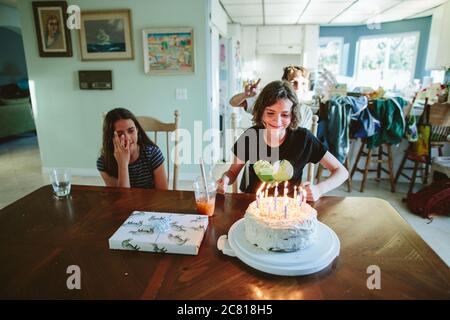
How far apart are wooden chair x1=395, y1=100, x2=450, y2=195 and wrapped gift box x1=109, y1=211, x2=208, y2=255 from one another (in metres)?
2.78

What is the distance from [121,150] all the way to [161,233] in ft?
2.11

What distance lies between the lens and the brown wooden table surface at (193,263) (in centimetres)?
72

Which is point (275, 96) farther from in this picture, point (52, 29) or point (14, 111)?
point (14, 111)

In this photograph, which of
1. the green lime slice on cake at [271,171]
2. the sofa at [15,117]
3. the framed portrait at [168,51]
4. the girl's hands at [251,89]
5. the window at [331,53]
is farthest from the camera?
the window at [331,53]

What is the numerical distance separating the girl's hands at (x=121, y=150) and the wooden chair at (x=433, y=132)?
2823 mm

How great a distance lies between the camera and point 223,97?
5387 millimetres

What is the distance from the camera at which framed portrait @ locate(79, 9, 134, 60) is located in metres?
3.23

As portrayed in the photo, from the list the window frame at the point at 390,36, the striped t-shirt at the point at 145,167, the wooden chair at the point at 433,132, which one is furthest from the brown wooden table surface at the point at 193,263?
the window frame at the point at 390,36

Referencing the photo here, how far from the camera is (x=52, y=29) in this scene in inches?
132

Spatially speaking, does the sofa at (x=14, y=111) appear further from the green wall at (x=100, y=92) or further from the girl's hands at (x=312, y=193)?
the girl's hands at (x=312, y=193)

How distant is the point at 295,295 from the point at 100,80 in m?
3.38

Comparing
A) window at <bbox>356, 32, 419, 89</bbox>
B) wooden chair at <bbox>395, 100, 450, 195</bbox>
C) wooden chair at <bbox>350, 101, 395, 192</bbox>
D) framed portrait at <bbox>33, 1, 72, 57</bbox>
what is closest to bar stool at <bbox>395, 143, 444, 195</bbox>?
wooden chair at <bbox>395, 100, 450, 195</bbox>

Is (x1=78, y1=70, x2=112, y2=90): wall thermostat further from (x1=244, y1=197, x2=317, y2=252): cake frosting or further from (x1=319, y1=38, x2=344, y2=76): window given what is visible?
(x1=319, y1=38, x2=344, y2=76): window

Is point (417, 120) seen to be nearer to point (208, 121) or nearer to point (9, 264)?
point (208, 121)
